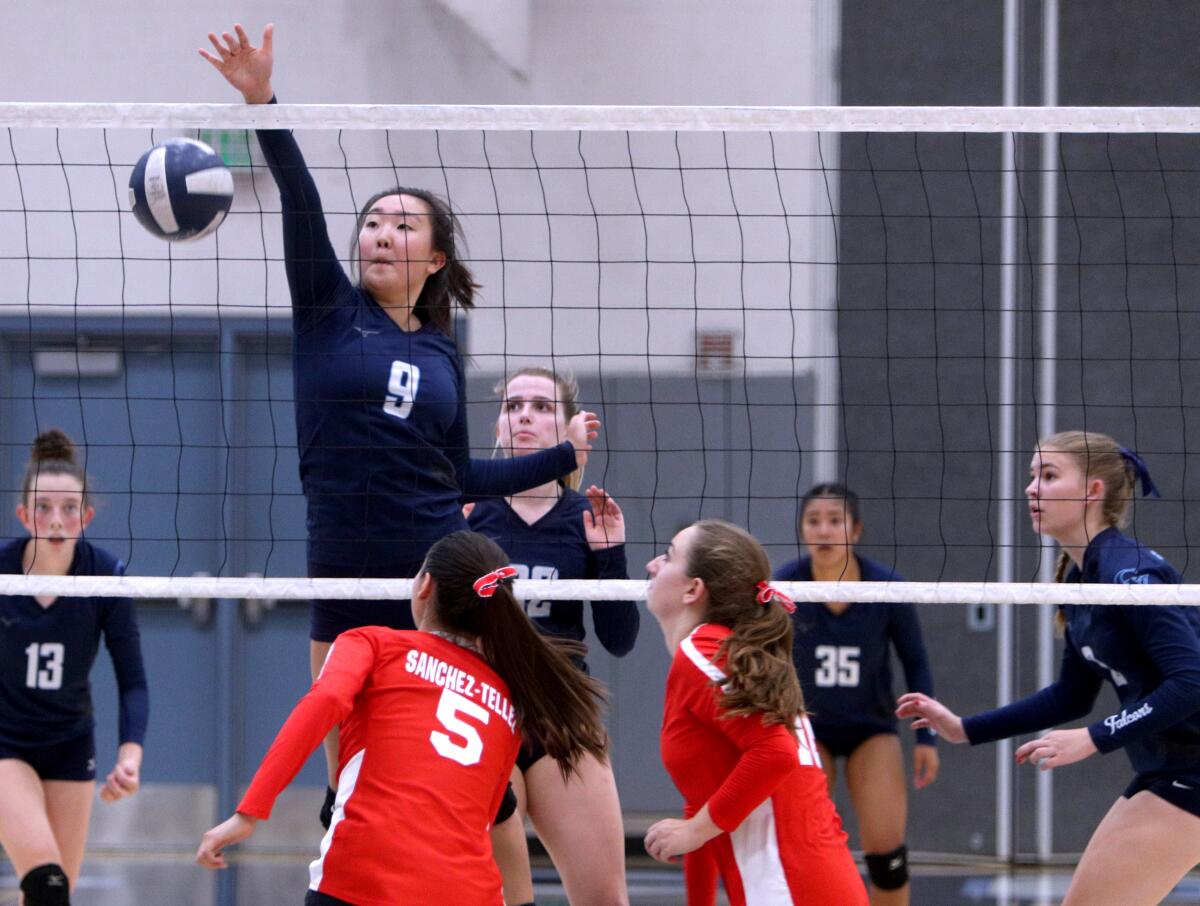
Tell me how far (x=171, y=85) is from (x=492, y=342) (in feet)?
6.05

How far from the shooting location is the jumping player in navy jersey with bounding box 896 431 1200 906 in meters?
3.56

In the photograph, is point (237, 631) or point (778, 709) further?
point (237, 631)

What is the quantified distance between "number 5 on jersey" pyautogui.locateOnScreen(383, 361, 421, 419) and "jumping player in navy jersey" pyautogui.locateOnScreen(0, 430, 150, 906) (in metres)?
1.44

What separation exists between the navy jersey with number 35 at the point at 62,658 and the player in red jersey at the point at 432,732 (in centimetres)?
184

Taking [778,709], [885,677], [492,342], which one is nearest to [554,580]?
[778,709]

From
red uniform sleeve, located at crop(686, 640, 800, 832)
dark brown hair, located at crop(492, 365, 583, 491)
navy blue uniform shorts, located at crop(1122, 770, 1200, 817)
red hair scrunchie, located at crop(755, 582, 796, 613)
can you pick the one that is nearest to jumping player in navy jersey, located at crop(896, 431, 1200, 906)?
navy blue uniform shorts, located at crop(1122, 770, 1200, 817)

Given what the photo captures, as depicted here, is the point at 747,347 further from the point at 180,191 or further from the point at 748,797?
the point at 748,797

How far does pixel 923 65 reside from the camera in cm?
668

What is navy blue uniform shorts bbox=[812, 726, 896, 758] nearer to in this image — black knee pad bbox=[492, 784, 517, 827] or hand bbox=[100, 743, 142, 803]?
black knee pad bbox=[492, 784, 517, 827]

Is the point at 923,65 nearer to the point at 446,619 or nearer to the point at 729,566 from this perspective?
the point at 729,566

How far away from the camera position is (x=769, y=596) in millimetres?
3328

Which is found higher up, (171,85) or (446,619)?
(171,85)

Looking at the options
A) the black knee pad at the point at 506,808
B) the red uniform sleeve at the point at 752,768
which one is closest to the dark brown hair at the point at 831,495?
the black knee pad at the point at 506,808

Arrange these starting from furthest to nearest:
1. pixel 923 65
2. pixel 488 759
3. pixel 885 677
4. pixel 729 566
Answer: pixel 923 65 → pixel 885 677 → pixel 729 566 → pixel 488 759
